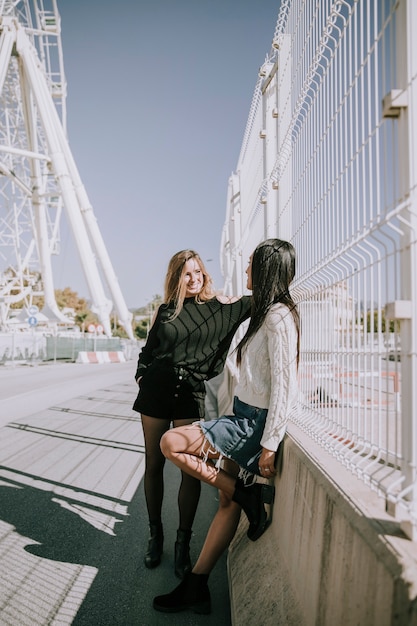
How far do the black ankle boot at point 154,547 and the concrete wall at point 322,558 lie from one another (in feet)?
1.94

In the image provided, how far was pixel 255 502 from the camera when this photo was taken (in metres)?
2.43

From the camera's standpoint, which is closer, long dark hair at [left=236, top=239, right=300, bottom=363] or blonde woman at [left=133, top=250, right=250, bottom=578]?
long dark hair at [left=236, top=239, right=300, bottom=363]

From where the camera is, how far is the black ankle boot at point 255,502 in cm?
241

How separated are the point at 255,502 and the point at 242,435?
0.33m

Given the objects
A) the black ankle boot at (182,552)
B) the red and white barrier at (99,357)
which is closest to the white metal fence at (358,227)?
the black ankle boot at (182,552)

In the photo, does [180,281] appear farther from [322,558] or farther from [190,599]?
[322,558]

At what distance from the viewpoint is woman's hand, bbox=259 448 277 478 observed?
227 cm

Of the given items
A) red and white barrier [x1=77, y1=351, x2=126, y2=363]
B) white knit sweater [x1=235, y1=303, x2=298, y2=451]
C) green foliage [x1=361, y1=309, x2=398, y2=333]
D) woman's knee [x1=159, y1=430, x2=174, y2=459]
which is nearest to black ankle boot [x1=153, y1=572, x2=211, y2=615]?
woman's knee [x1=159, y1=430, x2=174, y2=459]

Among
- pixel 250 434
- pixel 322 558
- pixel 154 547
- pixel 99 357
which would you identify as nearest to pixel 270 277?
pixel 250 434

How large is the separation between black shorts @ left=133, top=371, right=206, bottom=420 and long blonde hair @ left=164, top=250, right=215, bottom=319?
0.44 metres

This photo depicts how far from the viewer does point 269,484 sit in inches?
104

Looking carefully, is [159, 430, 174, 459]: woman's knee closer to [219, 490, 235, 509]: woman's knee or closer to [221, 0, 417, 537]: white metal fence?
[219, 490, 235, 509]: woman's knee

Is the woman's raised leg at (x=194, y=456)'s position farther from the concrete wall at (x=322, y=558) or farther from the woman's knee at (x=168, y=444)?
the concrete wall at (x=322, y=558)

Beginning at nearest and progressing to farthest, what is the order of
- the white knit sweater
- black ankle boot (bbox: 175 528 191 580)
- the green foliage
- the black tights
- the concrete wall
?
the concrete wall → the green foliage → the white knit sweater → black ankle boot (bbox: 175 528 191 580) → the black tights
